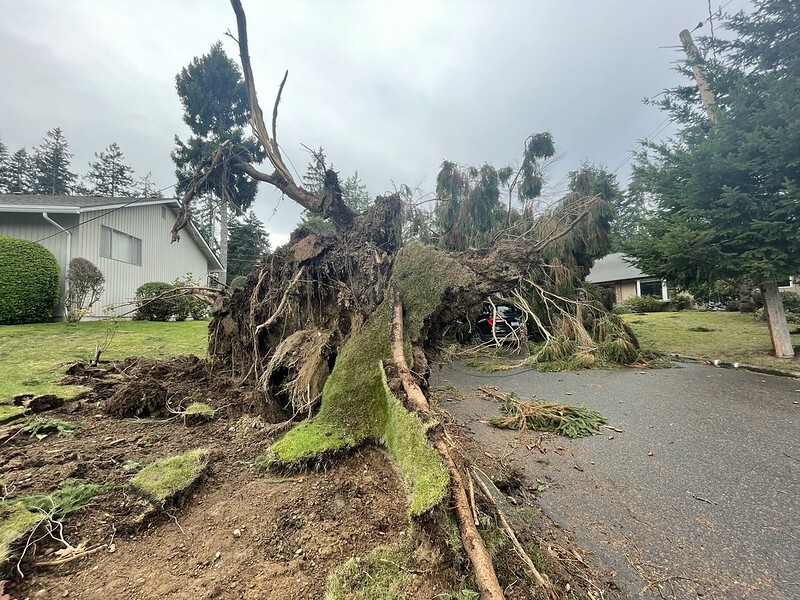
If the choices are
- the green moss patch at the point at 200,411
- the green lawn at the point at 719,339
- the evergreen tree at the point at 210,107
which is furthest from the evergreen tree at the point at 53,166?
the green lawn at the point at 719,339

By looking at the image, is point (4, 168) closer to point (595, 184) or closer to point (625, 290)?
point (595, 184)

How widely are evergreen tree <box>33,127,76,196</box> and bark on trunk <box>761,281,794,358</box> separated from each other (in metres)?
52.5

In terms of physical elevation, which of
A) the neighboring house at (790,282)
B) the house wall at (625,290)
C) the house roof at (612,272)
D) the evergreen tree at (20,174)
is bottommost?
the neighboring house at (790,282)

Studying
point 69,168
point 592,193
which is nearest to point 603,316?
point 592,193

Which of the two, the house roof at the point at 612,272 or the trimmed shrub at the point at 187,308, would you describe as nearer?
the trimmed shrub at the point at 187,308

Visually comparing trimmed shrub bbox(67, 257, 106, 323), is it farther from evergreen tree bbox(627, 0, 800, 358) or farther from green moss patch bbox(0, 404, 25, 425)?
evergreen tree bbox(627, 0, 800, 358)

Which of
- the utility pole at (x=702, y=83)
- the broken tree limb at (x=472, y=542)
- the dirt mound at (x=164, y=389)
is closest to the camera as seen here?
the broken tree limb at (x=472, y=542)

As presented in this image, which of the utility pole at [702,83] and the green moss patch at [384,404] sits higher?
the utility pole at [702,83]

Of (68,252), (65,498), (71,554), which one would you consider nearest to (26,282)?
(68,252)

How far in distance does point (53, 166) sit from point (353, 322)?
4994 centimetres

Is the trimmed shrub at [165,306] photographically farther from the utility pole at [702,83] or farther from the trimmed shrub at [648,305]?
the trimmed shrub at [648,305]

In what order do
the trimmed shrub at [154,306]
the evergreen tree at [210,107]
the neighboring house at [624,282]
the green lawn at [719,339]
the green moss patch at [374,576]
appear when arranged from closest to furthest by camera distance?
the green moss patch at [374,576] < the green lawn at [719,339] < the trimmed shrub at [154,306] < the evergreen tree at [210,107] < the neighboring house at [624,282]

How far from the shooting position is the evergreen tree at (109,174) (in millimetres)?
37188

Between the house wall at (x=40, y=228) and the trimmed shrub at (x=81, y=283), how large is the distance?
86 cm
